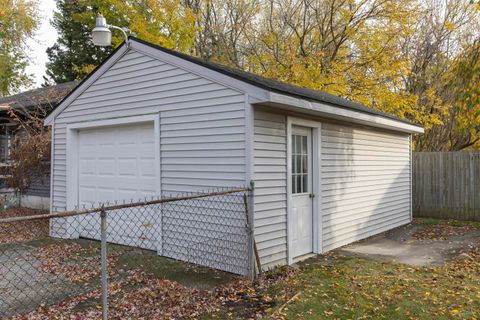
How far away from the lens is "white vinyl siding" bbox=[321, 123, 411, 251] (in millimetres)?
7102

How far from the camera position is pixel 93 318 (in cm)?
387

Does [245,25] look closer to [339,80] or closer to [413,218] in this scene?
[339,80]

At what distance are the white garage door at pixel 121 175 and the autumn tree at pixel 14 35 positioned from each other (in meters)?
15.1

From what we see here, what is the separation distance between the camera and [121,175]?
723 centimetres

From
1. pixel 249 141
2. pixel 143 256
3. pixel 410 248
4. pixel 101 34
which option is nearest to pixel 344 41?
pixel 410 248

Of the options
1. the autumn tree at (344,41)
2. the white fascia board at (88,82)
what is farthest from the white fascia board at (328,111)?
the autumn tree at (344,41)

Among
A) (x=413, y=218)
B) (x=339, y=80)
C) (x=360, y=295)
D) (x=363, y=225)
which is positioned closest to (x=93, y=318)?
(x=360, y=295)

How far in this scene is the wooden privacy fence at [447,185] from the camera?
10.8 metres

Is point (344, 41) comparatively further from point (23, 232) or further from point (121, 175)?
point (23, 232)

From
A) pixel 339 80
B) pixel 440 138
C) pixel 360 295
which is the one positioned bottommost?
pixel 360 295

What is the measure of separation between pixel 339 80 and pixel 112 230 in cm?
941

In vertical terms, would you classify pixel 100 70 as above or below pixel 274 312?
above

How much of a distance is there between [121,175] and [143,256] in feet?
5.59

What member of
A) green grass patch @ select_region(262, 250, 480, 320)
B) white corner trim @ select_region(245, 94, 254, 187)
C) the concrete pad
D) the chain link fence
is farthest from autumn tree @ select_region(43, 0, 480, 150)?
the chain link fence
